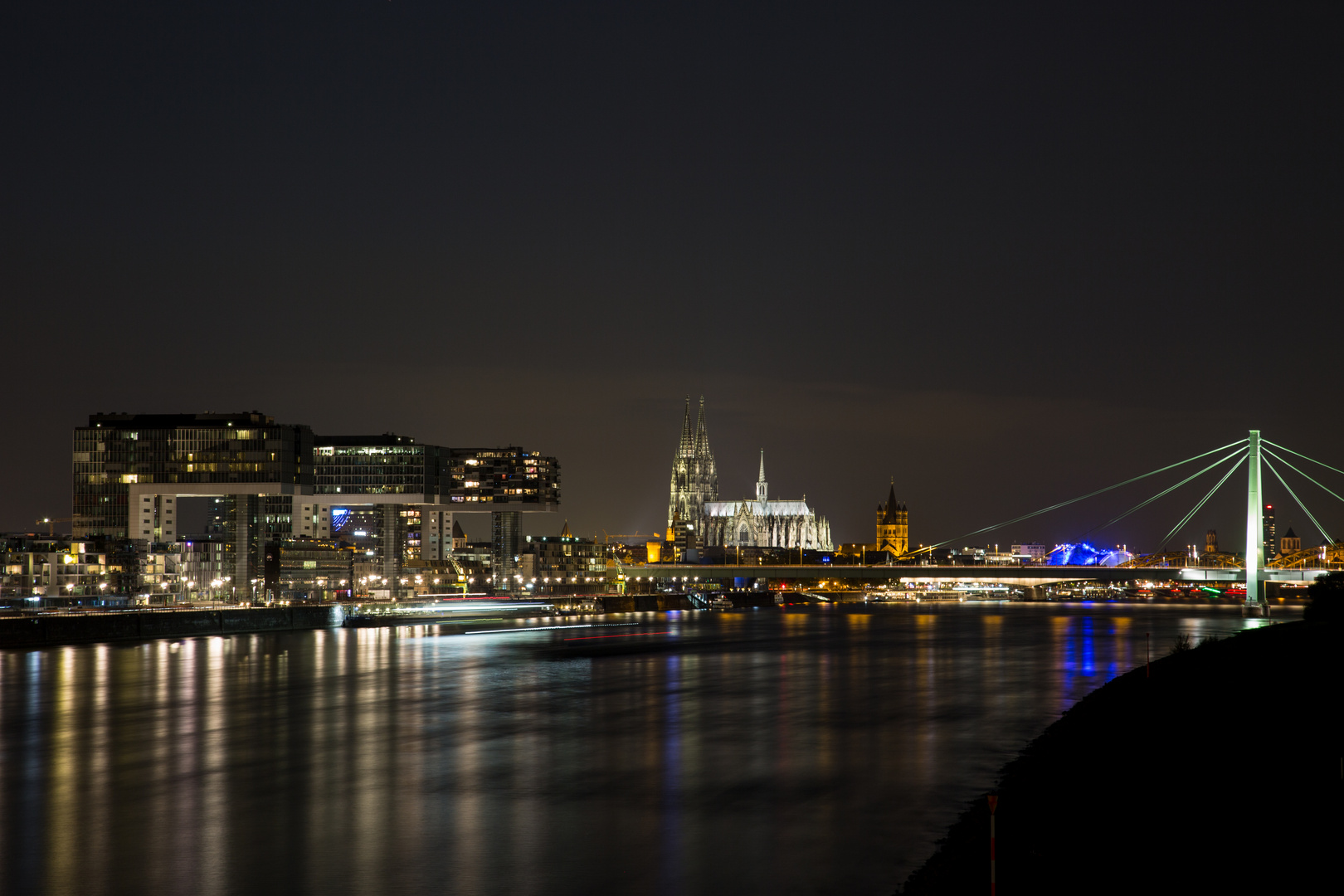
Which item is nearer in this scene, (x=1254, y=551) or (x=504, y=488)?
(x=1254, y=551)

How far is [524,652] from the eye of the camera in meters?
72.0

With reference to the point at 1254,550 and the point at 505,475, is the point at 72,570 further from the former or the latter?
the point at 1254,550

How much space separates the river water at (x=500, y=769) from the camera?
1909 centimetres

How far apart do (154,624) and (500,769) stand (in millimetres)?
69368

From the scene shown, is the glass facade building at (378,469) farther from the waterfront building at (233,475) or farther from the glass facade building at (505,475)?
the glass facade building at (505,475)

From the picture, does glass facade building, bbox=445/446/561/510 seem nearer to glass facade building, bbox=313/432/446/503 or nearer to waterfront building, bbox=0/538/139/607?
glass facade building, bbox=313/432/446/503

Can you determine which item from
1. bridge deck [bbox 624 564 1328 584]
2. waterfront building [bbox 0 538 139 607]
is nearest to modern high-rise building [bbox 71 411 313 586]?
waterfront building [bbox 0 538 139 607]

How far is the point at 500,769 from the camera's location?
94.5 ft

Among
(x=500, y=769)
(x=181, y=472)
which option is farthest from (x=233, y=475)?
(x=500, y=769)

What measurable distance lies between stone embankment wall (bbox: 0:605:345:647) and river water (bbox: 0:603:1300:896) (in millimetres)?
17439

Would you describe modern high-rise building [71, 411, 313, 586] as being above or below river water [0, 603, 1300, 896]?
above

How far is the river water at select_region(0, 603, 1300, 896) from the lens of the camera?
19.1 metres

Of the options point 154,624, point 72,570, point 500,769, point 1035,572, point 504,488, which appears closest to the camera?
point 500,769

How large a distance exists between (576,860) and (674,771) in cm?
901
